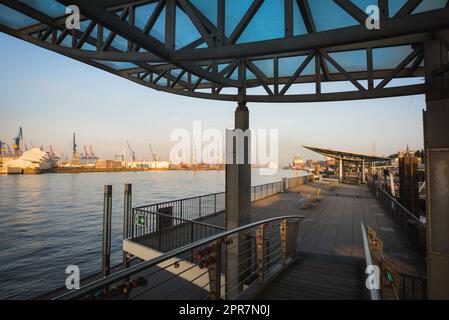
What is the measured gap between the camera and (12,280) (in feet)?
45.1

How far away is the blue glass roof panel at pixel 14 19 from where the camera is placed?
512 cm

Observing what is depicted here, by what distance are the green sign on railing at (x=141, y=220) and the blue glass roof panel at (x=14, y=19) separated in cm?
665

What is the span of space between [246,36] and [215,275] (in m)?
5.19

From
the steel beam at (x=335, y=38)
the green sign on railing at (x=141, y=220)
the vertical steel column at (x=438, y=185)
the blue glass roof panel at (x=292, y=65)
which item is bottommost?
the green sign on railing at (x=141, y=220)

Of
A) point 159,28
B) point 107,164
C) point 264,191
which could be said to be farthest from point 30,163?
point 159,28

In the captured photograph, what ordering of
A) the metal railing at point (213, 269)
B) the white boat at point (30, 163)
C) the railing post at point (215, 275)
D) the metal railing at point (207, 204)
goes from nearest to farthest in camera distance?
the metal railing at point (213, 269) < the railing post at point (215, 275) < the metal railing at point (207, 204) < the white boat at point (30, 163)

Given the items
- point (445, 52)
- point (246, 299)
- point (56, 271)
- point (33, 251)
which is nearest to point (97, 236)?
point (33, 251)

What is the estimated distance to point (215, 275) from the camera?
3518 millimetres

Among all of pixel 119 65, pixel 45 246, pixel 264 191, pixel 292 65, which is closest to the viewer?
pixel 292 65

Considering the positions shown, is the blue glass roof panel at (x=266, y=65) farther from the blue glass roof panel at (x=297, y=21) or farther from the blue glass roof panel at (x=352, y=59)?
the blue glass roof panel at (x=352, y=59)

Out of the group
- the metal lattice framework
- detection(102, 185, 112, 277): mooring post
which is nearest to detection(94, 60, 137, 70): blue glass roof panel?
the metal lattice framework

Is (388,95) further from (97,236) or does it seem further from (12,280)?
(97,236)

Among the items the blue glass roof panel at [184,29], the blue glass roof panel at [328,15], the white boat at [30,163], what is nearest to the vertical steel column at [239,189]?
the blue glass roof panel at [184,29]

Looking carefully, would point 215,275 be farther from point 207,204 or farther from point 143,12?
point 207,204
